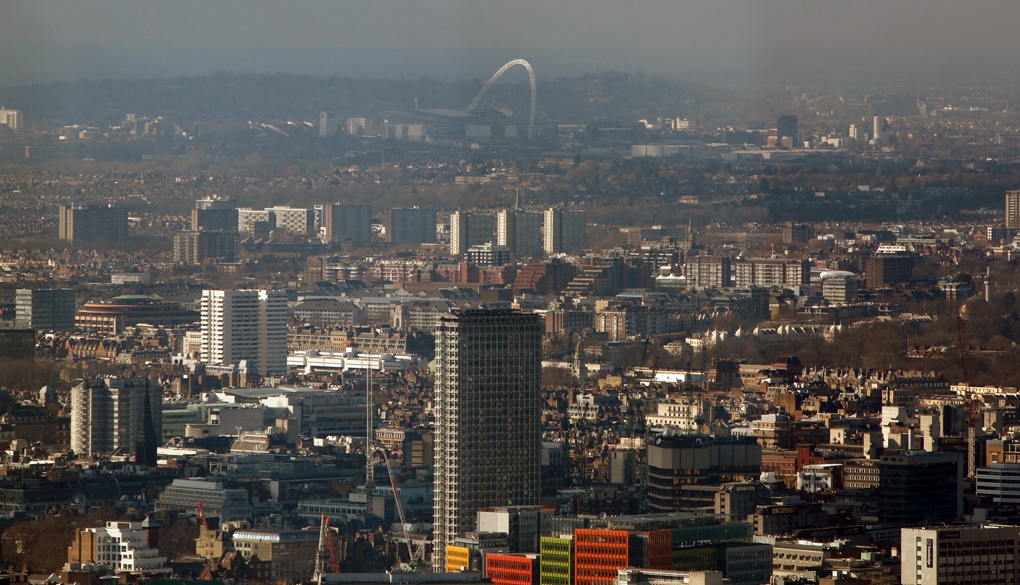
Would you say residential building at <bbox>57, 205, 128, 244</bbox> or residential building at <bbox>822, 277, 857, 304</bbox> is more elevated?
residential building at <bbox>57, 205, 128, 244</bbox>

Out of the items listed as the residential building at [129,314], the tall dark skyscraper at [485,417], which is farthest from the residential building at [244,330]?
the tall dark skyscraper at [485,417]

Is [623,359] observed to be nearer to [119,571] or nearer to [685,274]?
[685,274]

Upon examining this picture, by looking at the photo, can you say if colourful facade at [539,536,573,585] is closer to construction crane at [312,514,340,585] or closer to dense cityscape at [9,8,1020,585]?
dense cityscape at [9,8,1020,585]

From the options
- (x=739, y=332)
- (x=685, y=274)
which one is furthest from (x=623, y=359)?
(x=685, y=274)

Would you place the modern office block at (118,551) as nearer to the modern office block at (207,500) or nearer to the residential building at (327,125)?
the modern office block at (207,500)

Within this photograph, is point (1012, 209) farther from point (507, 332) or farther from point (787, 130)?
point (507, 332)

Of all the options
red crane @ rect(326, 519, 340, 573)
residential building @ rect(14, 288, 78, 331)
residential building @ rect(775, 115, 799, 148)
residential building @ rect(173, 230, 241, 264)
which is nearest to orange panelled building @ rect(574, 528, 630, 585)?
red crane @ rect(326, 519, 340, 573)
